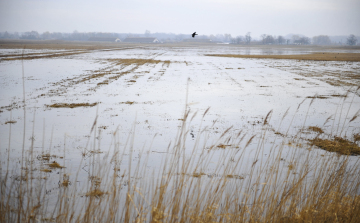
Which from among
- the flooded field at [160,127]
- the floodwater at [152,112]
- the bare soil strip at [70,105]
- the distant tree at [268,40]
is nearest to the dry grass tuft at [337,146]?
Result: the flooded field at [160,127]

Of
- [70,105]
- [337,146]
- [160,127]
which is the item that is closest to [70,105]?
[70,105]

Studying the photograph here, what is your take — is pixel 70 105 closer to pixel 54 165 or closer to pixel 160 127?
pixel 160 127

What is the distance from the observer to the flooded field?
20.7 feet

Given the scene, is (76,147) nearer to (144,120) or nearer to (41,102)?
(144,120)

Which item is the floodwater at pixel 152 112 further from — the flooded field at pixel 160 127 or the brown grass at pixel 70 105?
the brown grass at pixel 70 105

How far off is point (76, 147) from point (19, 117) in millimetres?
4949

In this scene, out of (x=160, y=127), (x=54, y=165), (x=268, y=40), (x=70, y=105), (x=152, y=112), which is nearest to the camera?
(x=54, y=165)

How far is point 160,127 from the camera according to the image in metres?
11.2

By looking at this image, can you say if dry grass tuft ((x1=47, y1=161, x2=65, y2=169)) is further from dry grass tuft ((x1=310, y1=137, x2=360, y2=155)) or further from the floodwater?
dry grass tuft ((x1=310, y1=137, x2=360, y2=155))

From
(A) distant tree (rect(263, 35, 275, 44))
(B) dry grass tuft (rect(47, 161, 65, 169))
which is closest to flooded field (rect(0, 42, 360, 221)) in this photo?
(B) dry grass tuft (rect(47, 161, 65, 169))

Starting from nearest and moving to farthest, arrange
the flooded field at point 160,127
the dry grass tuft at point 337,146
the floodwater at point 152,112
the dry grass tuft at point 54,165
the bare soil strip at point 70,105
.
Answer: the flooded field at point 160,127 → the dry grass tuft at point 54,165 → the dry grass tuft at point 337,146 → the floodwater at point 152,112 → the bare soil strip at point 70,105

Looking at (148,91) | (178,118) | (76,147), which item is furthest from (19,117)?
(148,91)

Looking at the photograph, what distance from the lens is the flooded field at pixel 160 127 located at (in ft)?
20.7

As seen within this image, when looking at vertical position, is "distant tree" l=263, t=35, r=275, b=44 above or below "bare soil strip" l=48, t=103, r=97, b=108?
above
